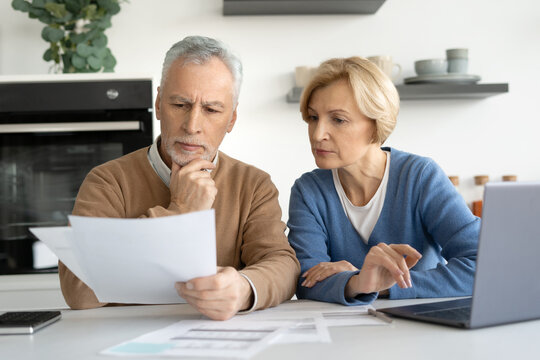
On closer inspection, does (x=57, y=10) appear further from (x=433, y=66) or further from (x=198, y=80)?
(x=433, y=66)

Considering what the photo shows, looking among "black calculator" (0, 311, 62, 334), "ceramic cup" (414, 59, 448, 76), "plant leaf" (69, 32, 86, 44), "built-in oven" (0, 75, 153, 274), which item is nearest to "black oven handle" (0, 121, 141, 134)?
"built-in oven" (0, 75, 153, 274)

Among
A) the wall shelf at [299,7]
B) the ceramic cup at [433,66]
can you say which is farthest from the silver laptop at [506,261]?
the wall shelf at [299,7]

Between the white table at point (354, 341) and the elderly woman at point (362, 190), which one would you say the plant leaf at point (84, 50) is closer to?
the elderly woman at point (362, 190)

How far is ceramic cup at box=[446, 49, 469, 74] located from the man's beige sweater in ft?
4.92

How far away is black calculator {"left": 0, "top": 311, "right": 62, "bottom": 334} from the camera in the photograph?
1.08m

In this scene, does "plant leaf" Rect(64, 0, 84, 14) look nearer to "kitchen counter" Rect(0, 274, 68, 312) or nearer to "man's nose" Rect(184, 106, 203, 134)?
"kitchen counter" Rect(0, 274, 68, 312)

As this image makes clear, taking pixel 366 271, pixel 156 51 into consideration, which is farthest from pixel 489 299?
pixel 156 51

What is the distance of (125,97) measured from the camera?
254 centimetres

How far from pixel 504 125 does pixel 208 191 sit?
2094 millimetres

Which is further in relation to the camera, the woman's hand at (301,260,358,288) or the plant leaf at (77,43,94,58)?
the plant leaf at (77,43,94,58)

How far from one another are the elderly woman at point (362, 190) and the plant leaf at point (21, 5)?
151 centimetres

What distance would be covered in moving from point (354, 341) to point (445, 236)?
777mm

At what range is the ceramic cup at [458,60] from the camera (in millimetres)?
2797

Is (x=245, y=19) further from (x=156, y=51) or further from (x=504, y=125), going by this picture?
(x=504, y=125)
